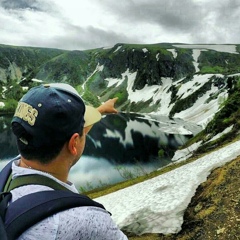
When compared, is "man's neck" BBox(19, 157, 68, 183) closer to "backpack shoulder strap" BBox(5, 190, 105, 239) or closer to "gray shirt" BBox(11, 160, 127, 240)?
"gray shirt" BBox(11, 160, 127, 240)

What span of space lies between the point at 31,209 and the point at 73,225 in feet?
1.25

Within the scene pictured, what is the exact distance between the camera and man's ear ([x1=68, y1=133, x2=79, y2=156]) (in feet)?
10.4

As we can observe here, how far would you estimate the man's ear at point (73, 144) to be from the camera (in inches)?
125

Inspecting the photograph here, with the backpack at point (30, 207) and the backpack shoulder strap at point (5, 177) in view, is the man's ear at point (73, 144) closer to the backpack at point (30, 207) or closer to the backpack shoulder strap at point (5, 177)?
the backpack at point (30, 207)

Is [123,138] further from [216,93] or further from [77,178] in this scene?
[216,93]

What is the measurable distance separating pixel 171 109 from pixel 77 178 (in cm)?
13697

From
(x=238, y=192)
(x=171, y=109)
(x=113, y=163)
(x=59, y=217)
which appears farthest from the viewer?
(x=171, y=109)

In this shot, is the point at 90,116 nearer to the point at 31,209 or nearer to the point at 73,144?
the point at 73,144

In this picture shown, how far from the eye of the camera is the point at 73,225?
2.57 meters

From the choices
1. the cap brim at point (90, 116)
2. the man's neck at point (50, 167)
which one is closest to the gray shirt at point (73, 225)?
the man's neck at point (50, 167)

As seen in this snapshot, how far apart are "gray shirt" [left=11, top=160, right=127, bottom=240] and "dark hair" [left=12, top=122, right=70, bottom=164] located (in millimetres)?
396

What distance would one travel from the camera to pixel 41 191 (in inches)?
104

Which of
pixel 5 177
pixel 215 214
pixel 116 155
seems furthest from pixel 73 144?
pixel 116 155

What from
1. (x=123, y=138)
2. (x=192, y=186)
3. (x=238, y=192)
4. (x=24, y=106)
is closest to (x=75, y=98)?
(x=24, y=106)
